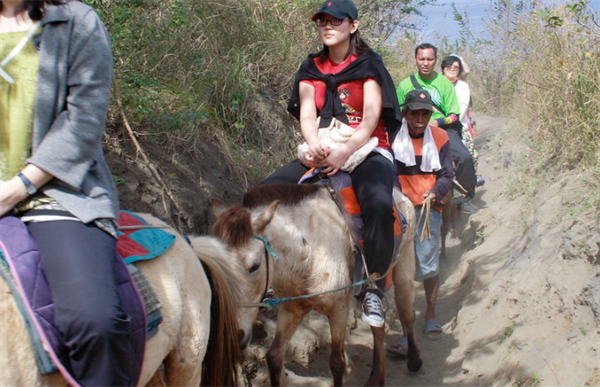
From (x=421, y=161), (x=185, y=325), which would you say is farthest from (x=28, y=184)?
(x=421, y=161)

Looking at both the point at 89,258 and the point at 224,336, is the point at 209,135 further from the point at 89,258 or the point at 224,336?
the point at 89,258

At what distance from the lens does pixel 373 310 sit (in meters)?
4.56

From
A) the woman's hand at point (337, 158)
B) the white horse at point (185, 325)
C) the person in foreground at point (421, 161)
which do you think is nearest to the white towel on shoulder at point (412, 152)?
the person in foreground at point (421, 161)

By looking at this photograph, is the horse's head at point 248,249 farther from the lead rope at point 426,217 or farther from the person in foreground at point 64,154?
the lead rope at point 426,217

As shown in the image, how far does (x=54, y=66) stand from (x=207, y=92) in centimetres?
475

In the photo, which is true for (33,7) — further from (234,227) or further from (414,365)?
(414,365)

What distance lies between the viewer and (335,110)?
4641 millimetres

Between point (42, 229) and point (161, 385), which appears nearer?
point (42, 229)

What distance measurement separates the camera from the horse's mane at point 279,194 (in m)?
4.08

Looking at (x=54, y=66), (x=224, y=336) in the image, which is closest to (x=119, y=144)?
(x=224, y=336)

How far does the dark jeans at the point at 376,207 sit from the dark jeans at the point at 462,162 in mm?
3596

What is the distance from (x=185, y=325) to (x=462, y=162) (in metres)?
5.94

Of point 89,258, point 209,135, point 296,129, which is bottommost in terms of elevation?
point 296,129

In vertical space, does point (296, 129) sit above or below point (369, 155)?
below
